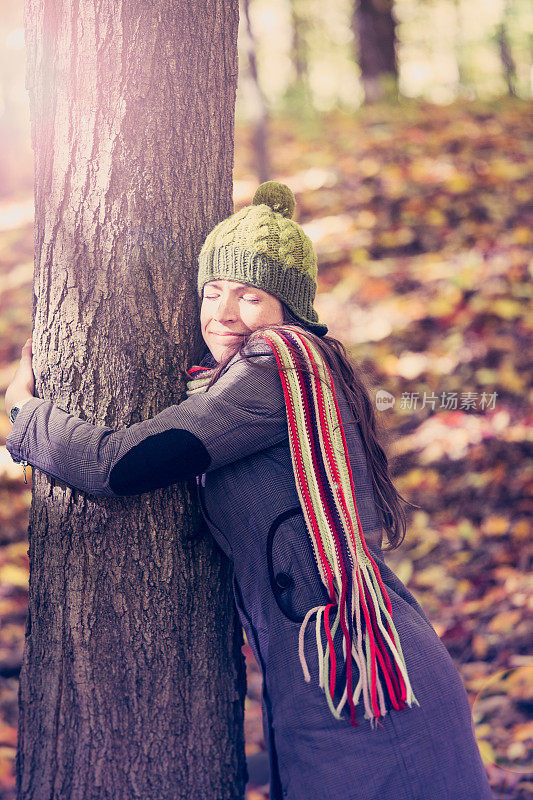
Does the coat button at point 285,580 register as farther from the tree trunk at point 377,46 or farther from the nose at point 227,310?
the tree trunk at point 377,46

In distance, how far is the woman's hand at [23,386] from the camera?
1868 millimetres

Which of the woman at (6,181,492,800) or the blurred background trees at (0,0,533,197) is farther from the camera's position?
the blurred background trees at (0,0,533,197)

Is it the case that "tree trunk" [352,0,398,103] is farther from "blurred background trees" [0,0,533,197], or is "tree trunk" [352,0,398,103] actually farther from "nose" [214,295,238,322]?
"nose" [214,295,238,322]

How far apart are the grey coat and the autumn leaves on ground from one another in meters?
0.49

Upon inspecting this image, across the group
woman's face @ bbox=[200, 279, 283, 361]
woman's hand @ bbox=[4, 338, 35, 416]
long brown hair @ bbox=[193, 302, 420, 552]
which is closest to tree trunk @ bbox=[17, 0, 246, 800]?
woman's hand @ bbox=[4, 338, 35, 416]

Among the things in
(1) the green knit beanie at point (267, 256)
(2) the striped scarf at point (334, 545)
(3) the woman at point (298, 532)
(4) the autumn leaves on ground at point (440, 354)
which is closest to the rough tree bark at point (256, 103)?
(4) the autumn leaves on ground at point (440, 354)

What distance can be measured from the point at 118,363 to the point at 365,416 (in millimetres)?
707

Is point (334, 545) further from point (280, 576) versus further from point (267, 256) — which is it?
point (267, 256)

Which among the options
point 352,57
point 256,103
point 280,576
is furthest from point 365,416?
point 352,57

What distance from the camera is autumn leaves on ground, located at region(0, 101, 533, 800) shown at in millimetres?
3195

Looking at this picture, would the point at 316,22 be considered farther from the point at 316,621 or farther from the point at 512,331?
the point at 316,621

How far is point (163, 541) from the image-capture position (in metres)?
1.89

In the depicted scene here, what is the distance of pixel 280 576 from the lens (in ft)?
5.25

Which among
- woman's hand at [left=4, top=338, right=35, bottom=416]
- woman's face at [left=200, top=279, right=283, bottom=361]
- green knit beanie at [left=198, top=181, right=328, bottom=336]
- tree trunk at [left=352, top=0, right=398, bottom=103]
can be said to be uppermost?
tree trunk at [left=352, top=0, right=398, bottom=103]
